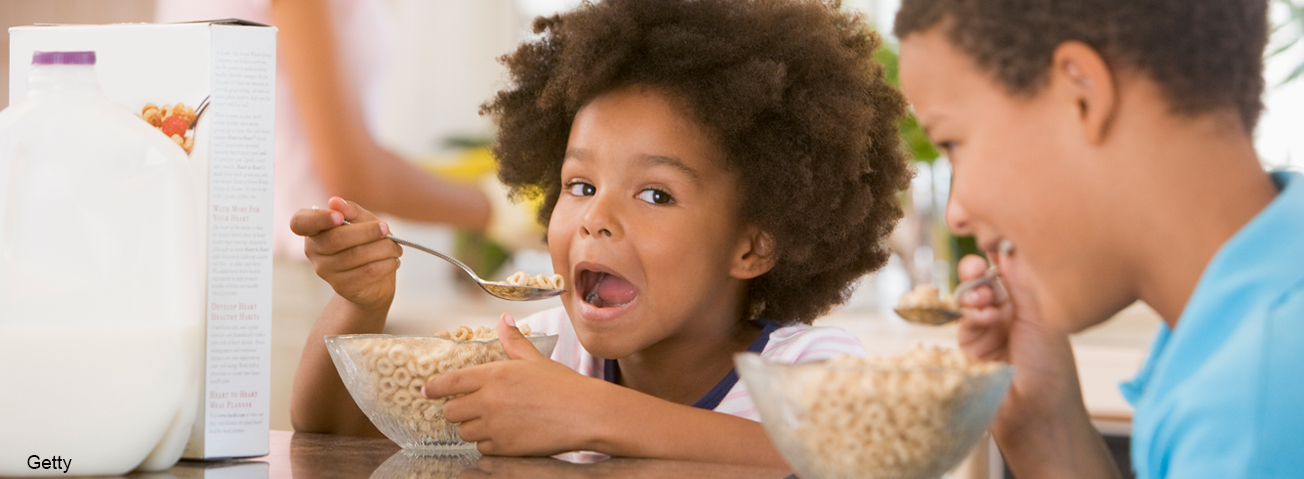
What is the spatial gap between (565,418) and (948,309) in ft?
0.98

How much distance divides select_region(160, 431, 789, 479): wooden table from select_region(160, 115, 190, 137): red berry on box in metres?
0.23

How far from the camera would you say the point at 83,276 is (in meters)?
0.62

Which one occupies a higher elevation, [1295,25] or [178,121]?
[1295,25]

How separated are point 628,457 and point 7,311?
434mm

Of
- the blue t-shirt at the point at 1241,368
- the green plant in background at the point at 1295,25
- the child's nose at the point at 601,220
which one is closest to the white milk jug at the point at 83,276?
the child's nose at the point at 601,220

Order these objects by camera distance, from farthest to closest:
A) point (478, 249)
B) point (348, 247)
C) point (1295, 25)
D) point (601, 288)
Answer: point (478, 249) < point (1295, 25) < point (601, 288) < point (348, 247)

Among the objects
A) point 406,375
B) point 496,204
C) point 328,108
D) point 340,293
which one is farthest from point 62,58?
point 496,204

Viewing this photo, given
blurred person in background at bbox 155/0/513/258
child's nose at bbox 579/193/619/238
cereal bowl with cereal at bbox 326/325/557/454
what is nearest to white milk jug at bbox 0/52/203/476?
cereal bowl with cereal at bbox 326/325/557/454

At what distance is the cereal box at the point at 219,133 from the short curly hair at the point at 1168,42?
511 mm

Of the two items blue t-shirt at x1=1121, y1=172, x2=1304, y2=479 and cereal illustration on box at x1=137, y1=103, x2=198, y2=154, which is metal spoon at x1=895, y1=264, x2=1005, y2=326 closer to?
blue t-shirt at x1=1121, y1=172, x2=1304, y2=479

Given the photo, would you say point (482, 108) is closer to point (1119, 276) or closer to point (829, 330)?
point (829, 330)

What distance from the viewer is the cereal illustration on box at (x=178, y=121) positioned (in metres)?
0.73

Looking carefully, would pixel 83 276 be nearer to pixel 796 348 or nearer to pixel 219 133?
pixel 219 133

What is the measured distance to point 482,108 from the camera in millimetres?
1380
